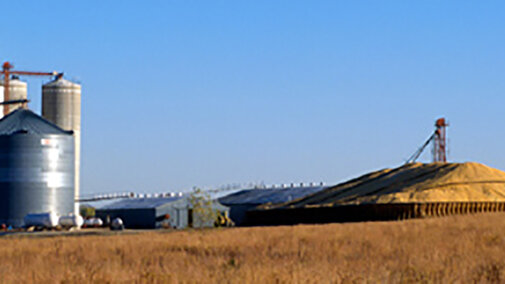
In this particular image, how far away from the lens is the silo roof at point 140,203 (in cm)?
10888

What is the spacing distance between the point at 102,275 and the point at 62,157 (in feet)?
279

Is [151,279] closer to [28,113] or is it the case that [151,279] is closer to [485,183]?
[485,183]

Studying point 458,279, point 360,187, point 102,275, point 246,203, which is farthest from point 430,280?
point 246,203

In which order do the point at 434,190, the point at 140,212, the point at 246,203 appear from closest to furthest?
1. the point at 434,190
2. the point at 140,212
3. the point at 246,203

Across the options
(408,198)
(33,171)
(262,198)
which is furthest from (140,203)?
(408,198)

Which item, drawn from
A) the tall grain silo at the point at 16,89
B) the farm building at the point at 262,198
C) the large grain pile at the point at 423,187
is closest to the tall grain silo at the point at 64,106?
the tall grain silo at the point at 16,89

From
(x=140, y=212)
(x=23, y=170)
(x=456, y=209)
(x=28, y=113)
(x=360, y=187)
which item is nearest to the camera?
(x=456, y=209)

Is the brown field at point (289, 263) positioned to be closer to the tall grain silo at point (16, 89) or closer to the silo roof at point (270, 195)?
the silo roof at point (270, 195)

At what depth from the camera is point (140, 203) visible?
114250mm

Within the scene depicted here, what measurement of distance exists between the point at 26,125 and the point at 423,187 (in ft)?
178

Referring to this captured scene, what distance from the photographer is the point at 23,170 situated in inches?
3686

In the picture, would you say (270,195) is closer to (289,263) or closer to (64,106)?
(64,106)

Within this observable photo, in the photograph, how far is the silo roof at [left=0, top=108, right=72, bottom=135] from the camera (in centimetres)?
9644

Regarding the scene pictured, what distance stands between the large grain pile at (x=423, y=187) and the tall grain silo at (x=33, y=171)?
34.4 metres
